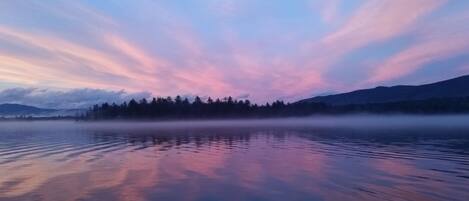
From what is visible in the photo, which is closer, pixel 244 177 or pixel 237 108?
pixel 244 177

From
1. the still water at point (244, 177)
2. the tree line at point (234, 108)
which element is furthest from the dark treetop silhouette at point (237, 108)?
the still water at point (244, 177)

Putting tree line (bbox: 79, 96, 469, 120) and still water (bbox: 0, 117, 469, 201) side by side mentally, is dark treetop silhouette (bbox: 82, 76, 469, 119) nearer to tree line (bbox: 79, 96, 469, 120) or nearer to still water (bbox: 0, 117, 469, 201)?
tree line (bbox: 79, 96, 469, 120)

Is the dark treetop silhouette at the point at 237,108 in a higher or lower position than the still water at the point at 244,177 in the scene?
higher

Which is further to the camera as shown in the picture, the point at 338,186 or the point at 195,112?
the point at 195,112

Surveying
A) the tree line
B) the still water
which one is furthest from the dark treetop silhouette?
the still water

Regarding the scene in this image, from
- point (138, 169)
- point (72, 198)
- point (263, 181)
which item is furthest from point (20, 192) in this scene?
point (263, 181)

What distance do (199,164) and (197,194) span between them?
8.99m

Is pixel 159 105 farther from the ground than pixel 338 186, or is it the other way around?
pixel 159 105

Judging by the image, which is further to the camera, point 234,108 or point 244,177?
point 234,108

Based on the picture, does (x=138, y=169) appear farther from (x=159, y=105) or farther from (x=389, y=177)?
(x=159, y=105)

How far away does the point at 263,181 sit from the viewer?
60.4 ft

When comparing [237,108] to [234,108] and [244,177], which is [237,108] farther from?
[244,177]

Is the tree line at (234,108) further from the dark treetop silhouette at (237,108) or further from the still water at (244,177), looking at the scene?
the still water at (244,177)

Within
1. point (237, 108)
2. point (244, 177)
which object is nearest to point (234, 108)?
point (237, 108)
